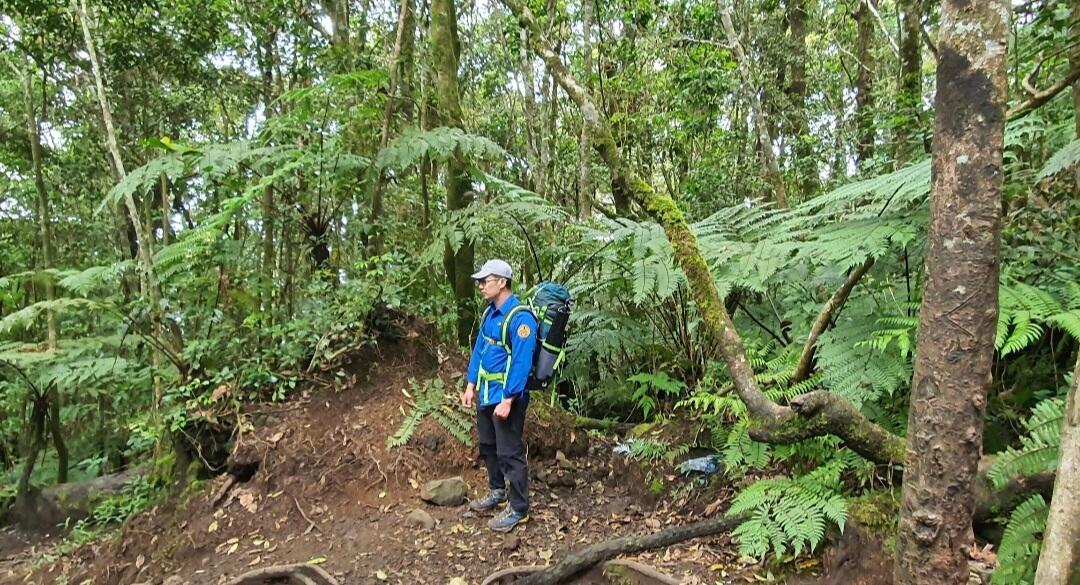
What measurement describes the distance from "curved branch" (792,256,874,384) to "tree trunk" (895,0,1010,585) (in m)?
1.40

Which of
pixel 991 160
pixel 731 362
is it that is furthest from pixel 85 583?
pixel 991 160

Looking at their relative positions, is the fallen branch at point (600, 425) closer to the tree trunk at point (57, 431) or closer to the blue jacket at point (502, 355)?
the blue jacket at point (502, 355)

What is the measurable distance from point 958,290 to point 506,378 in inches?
117

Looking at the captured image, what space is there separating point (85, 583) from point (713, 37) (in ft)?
34.7

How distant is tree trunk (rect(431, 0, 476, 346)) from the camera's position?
272 inches

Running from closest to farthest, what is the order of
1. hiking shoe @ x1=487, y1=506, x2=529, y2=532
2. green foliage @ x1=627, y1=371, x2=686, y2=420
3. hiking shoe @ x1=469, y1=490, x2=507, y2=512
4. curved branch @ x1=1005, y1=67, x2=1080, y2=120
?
curved branch @ x1=1005, y1=67, x2=1080, y2=120 → hiking shoe @ x1=487, y1=506, x2=529, y2=532 → hiking shoe @ x1=469, y1=490, x2=507, y2=512 → green foliage @ x1=627, y1=371, x2=686, y2=420

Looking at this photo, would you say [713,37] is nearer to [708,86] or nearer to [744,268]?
[708,86]

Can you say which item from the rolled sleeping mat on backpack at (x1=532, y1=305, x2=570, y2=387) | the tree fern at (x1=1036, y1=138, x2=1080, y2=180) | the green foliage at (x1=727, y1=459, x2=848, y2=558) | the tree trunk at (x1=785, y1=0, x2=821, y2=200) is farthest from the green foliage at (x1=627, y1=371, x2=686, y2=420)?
the tree trunk at (x1=785, y1=0, x2=821, y2=200)

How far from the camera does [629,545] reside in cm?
383

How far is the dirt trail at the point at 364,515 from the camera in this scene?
420 cm

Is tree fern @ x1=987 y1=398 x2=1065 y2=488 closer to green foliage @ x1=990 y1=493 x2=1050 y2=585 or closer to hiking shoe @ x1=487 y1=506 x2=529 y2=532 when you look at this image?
green foliage @ x1=990 y1=493 x2=1050 y2=585

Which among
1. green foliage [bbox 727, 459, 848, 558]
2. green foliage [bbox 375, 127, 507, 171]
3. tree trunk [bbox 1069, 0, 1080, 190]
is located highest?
green foliage [bbox 375, 127, 507, 171]

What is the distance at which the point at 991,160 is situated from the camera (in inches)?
73.7

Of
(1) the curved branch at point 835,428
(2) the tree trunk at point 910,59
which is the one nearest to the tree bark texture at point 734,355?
(1) the curved branch at point 835,428
